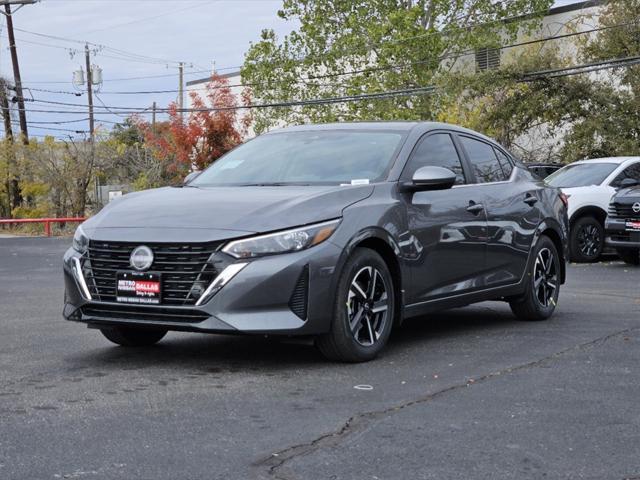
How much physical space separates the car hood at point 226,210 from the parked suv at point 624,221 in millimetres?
9565

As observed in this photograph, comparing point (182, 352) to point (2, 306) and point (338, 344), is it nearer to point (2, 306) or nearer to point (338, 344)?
point (338, 344)

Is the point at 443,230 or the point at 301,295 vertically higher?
the point at 443,230

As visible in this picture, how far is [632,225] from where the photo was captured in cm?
1584


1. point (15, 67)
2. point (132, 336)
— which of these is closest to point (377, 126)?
point (132, 336)

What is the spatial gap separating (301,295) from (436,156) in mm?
2133

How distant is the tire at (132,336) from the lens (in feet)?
25.0

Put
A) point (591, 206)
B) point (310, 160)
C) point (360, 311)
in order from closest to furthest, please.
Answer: point (360, 311) → point (310, 160) → point (591, 206)

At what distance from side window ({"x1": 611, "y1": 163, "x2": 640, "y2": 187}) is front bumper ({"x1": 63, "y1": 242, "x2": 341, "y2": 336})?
12358mm

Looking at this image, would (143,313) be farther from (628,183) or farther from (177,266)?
(628,183)

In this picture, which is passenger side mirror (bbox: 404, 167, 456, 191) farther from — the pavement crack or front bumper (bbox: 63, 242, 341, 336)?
the pavement crack

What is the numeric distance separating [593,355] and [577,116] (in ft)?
72.0

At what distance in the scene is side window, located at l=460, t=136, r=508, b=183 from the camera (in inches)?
340

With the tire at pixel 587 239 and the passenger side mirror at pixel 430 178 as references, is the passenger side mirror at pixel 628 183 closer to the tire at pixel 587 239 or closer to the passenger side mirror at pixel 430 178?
the tire at pixel 587 239

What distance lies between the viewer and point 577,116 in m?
28.3
